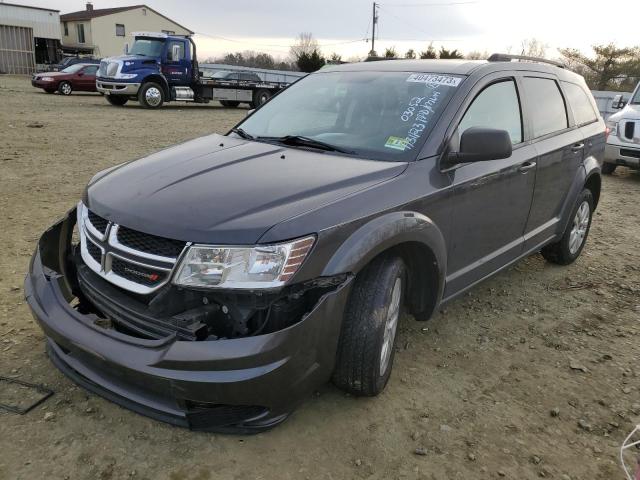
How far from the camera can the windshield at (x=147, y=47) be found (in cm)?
1891

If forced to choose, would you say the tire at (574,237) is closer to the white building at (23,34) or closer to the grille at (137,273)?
the grille at (137,273)

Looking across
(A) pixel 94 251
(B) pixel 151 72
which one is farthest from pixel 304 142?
(B) pixel 151 72

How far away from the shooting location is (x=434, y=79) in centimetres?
337

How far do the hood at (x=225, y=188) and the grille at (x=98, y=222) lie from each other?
0.04 metres

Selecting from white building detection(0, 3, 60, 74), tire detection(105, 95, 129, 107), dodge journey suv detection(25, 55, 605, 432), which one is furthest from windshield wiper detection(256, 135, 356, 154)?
white building detection(0, 3, 60, 74)

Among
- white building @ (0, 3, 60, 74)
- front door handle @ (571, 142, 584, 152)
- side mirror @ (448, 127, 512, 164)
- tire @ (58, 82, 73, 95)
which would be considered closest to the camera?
side mirror @ (448, 127, 512, 164)

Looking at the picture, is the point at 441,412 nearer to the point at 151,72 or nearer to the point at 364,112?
the point at 364,112

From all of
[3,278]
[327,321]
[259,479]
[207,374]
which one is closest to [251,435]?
[259,479]

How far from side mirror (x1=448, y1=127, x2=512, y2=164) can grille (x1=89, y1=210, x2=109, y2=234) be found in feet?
6.15

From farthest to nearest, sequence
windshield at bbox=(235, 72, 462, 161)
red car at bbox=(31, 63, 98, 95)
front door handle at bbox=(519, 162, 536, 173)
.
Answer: red car at bbox=(31, 63, 98, 95) < front door handle at bbox=(519, 162, 536, 173) < windshield at bbox=(235, 72, 462, 161)

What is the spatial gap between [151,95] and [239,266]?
60.0 feet

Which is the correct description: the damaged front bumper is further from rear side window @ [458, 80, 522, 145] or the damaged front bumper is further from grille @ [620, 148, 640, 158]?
grille @ [620, 148, 640, 158]

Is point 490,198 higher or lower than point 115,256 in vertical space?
higher

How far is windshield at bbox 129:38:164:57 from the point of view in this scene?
744 inches
